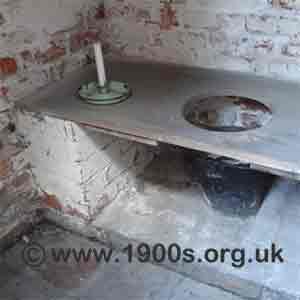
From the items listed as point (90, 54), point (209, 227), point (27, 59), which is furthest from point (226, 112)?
point (27, 59)

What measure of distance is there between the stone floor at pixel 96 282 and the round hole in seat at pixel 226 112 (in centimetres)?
→ 60

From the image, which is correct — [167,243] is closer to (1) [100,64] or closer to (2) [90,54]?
(1) [100,64]

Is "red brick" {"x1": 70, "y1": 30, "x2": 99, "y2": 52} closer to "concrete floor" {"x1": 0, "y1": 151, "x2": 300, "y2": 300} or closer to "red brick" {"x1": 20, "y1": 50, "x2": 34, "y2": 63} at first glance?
"red brick" {"x1": 20, "y1": 50, "x2": 34, "y2": 63}

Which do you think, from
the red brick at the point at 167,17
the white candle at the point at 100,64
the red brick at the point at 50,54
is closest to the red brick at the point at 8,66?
the red brick at the point at 50,54

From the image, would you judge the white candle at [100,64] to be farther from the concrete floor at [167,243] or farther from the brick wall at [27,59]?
the concrete floor at [167,243]

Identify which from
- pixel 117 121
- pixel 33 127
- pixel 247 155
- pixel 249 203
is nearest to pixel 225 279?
pixel 249 203

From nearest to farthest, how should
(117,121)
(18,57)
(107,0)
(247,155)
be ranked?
1. (247,155)
2. (117,121)
3. (18,57)
4. (107,0)

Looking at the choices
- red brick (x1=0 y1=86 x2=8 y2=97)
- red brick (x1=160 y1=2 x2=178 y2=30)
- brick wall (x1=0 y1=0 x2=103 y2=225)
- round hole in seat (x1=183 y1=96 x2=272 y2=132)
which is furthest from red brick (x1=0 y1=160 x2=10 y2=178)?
red brick (x1=160 y1=2 x2=178 y2=30)

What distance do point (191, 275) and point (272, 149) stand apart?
2.04 feet

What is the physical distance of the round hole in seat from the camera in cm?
160

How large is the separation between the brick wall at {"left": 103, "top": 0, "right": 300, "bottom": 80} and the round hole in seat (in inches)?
8.1

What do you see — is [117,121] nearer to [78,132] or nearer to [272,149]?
[78,132]

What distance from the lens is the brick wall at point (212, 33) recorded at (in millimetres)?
1657

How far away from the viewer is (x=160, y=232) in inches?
70.1
